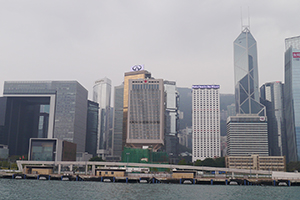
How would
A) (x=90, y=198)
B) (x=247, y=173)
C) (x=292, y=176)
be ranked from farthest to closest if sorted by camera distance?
(x=247, y=173) → (x=292, y=176) → (x=90, y=198)

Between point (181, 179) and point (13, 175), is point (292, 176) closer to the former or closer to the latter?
point (181, 179)

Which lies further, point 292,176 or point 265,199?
point 292,176

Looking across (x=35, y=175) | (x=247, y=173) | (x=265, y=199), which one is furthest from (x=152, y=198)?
(x=247, y=173)

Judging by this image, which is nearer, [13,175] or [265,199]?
[265,199]

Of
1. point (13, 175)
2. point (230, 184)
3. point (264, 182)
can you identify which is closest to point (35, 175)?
point (13, 175)

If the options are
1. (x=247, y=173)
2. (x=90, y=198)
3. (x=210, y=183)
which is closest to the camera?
(x=90, y=198)

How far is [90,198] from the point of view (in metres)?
81.2

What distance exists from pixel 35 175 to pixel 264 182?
93.1 metres

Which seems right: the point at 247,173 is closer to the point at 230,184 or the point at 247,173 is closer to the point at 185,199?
the point at 230,184

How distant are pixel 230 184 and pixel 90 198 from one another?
2763 inches

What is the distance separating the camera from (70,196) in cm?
8319

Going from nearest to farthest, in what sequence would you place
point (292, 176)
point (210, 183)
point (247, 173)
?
1. point (210, 183)
2. point (292, 176)
3. point (247, 173)

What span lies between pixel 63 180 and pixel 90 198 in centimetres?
6146

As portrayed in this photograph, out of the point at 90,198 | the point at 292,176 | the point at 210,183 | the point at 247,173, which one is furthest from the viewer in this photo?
the point at 247,173
